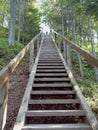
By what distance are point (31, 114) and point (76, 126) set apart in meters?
0.91

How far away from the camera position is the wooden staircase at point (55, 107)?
12.5ft

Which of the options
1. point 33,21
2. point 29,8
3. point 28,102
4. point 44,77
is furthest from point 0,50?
point 29,8

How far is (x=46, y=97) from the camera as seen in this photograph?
562 cm

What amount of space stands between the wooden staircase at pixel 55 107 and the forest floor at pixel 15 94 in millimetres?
595

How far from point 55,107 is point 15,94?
213 cm

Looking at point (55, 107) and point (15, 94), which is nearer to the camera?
point (55, 107)

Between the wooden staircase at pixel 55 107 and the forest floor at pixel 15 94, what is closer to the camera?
the wooden staircase at pixel 55 107

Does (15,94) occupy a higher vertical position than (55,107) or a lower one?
lower

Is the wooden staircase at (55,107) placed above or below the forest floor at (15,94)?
above

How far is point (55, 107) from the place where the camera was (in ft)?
16.7

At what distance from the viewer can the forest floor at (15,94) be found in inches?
203

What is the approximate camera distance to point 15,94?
22.5 feet

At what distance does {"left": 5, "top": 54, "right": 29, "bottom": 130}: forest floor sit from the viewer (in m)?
5.16

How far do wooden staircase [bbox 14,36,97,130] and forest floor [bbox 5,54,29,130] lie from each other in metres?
0.60
